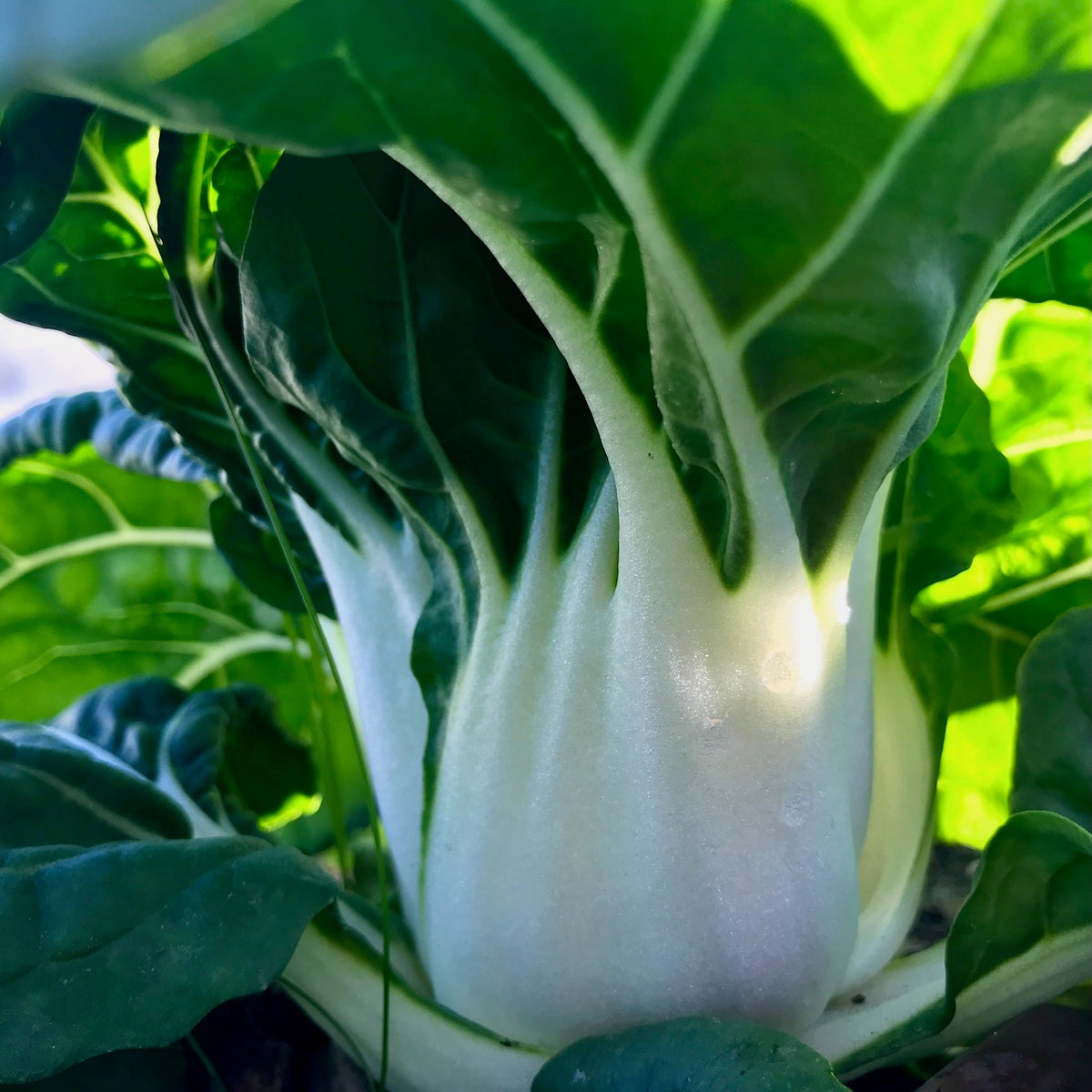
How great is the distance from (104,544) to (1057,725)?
2.34 feet

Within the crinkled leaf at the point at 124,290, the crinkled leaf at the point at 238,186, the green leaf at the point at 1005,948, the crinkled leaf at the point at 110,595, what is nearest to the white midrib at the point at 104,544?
the crinkled leaf at the point at 110,595

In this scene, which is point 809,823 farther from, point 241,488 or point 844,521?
point 241,488

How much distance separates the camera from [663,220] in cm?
31

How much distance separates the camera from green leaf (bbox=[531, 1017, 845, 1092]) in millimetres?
367

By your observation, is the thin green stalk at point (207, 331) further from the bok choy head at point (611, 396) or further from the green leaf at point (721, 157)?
the green leaf at point (721, 157)

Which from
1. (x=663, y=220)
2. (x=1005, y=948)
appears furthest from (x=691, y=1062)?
(x=663, y=220)

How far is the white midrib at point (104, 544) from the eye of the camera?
837mm

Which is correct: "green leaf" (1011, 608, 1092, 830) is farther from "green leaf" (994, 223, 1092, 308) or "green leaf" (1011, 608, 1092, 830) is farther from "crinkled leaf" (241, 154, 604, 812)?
"crinkled leaf" (241, 154, 604, 812)

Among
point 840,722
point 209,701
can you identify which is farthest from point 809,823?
point 209,701

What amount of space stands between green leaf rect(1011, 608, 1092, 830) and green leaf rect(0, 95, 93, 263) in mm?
516

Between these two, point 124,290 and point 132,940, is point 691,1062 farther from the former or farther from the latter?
point 124,290

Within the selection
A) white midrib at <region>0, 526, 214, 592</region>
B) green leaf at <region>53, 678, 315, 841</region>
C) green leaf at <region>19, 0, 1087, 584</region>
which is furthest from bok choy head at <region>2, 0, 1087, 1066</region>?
white midrib at <region>0, 526, 214, 592</region>

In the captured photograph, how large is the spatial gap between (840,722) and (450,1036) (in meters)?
0.22

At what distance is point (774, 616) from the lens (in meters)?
0.43
